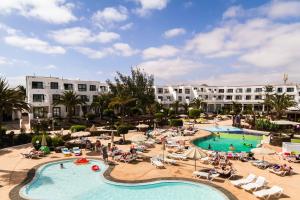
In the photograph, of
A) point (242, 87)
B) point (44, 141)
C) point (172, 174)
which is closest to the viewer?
point (172, 174)

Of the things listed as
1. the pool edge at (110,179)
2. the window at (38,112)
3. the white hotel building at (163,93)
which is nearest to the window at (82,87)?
the white hotel building at (163,93)

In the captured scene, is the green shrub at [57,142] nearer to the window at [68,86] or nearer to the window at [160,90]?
the window at [68,86]

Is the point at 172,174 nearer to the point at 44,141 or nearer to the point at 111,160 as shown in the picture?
the point at 111,160

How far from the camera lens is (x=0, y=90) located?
31922 millimetres

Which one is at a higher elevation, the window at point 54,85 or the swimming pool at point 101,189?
the window at point 54,85

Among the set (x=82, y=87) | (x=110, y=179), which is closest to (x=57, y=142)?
(x=110, y=179)

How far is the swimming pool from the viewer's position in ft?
53.5

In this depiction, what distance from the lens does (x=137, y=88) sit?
6284 cm

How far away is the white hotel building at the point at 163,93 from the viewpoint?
172 ft

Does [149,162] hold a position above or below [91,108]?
below

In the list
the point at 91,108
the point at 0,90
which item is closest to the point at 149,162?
the point at 0,90

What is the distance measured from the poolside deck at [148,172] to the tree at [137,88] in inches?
1482

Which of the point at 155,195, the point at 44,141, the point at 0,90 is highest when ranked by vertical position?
the point at 0,90

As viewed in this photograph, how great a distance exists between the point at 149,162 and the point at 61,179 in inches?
311
